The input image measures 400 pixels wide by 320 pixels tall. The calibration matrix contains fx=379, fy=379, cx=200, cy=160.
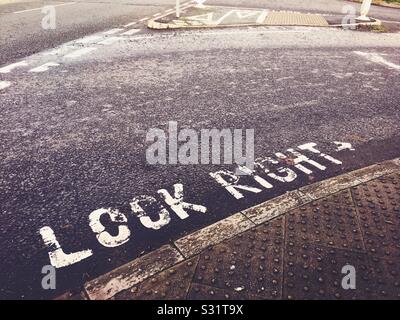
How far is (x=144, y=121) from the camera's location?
4.65m

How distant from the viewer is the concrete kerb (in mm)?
2395

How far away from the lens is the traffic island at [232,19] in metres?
10.3

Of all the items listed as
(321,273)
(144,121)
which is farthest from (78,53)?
(321,273)

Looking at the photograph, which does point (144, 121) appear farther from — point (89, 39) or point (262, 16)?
point (262, 16)

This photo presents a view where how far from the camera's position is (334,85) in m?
6.12

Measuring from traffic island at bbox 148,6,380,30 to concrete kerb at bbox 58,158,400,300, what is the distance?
7.62 meters

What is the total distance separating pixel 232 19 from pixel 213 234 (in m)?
9.65

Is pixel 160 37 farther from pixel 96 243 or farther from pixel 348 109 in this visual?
pixel 96 243

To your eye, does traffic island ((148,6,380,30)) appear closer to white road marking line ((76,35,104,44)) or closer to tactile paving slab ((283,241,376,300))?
white road marking line ((76,35,104,44))

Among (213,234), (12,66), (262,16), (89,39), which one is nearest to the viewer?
(213,234)

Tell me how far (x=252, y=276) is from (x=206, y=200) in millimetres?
943

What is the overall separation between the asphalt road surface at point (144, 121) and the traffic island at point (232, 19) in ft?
5.95

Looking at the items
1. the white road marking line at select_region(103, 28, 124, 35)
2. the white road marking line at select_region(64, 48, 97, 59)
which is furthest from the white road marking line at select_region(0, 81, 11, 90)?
the white road marking line at select_region(103, 28, 124, 35)

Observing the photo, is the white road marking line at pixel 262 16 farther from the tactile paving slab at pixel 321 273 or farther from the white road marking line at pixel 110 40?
the tactile paving slab at pixel 321 273
